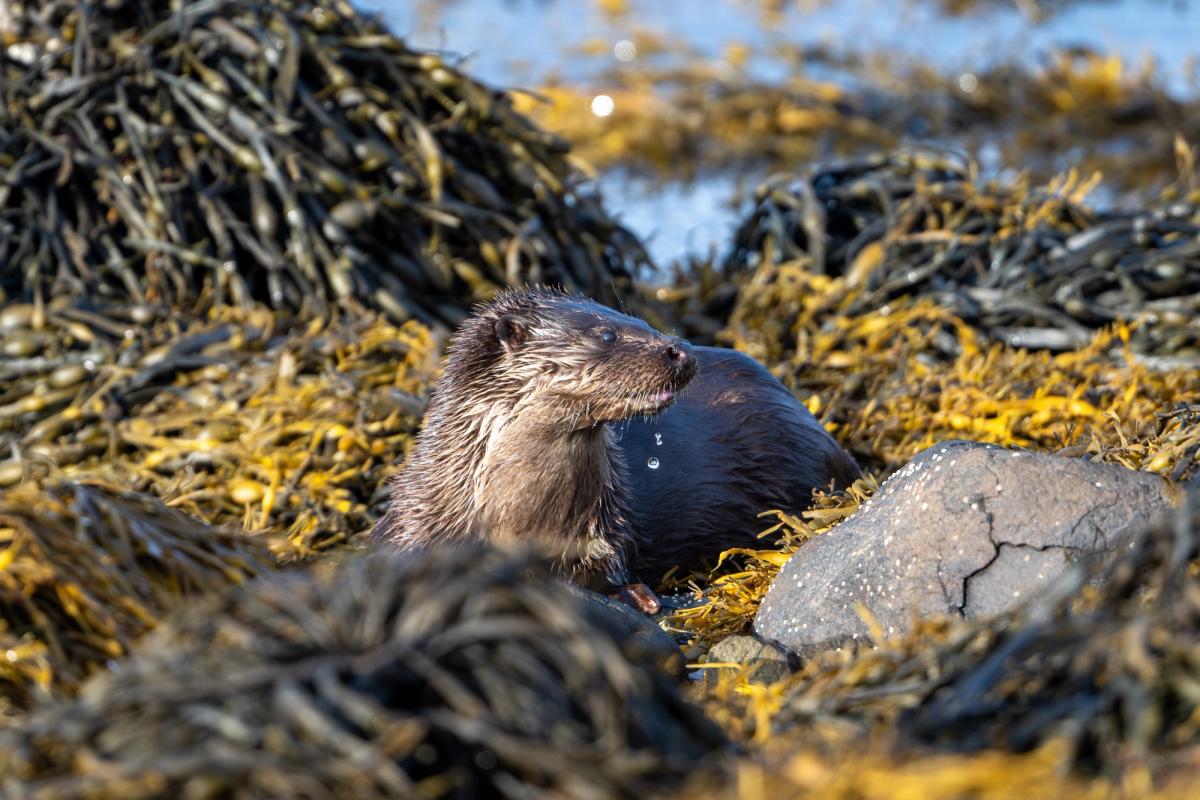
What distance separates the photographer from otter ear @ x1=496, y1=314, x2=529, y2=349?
12.5ft

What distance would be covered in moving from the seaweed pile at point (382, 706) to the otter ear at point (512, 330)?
1.74 metres

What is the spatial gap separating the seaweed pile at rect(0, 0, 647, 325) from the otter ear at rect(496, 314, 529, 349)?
1360 millimetres

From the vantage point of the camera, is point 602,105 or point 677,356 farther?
point 602,105

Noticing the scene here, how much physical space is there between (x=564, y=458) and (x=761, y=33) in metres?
7.18

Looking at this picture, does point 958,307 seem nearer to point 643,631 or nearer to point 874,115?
point 643,631

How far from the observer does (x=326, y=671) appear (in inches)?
75.1

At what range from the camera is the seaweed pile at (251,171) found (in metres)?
5.12

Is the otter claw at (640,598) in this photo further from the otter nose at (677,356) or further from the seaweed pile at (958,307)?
the seaweed pile at (958,307)

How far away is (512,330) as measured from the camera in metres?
3.82

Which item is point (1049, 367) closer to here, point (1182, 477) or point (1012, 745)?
point (1182, 477)

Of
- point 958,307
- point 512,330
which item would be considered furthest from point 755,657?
point 958,307

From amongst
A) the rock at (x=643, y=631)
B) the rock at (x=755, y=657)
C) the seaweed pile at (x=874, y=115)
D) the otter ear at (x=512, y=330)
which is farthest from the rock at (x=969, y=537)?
the seaweed pile at (x=874, y=115)

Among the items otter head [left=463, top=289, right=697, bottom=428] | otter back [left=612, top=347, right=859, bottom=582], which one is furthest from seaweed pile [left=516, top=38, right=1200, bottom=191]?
otter head [left=463, top=289, right=697, bottom=428]

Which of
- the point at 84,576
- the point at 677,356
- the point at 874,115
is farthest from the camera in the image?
the point at 874,115
